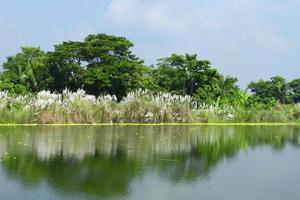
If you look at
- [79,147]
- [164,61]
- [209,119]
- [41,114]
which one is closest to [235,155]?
[79,147]

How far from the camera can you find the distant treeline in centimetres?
3594

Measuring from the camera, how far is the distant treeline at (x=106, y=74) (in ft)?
118

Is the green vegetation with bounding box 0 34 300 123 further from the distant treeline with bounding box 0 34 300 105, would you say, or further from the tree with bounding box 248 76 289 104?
the tree with bounding box 248 76 289 104

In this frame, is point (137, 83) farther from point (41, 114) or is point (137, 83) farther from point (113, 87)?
point (41, 114)


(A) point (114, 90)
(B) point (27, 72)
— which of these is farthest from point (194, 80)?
(B) point (27, 72)

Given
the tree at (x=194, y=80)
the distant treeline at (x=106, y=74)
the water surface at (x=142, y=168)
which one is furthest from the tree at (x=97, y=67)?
the water surface at (x=142, y=168)

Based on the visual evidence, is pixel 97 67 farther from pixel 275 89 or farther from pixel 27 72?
pixel 275 89

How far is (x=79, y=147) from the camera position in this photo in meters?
15.6

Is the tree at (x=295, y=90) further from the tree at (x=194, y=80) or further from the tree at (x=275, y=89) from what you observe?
the tree at (x=194, y=80)

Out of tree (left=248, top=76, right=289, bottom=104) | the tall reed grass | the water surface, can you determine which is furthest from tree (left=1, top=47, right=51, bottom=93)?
tree (left=248, top=76, right=289, bottom=104)

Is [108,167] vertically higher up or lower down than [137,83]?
lower down

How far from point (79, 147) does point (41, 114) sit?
9703 millimetres

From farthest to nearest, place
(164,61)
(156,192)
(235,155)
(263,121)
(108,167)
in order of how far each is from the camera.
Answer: (164,61) → (263,121) → (235,155) → (108,167) → (156,192)

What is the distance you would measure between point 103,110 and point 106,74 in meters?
8.88
